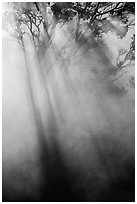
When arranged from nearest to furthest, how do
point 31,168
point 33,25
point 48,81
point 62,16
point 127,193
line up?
point 127,193, point 31,168, point 62,16, point 33,25, point 48,81

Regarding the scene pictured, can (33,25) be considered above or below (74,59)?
above

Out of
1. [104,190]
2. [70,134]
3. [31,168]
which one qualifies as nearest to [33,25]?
[70,134]

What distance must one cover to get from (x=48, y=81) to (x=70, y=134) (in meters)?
3.86

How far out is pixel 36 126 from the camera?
10383mm

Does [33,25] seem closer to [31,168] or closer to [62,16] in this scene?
[62,16]

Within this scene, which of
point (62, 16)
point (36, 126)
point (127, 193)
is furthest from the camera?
point (36, 126)

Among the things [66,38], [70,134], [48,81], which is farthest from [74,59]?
[70,134]

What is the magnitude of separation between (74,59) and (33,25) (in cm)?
303

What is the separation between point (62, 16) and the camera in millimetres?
9469

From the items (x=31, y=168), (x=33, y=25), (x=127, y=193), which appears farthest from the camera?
(x=33, y=25)

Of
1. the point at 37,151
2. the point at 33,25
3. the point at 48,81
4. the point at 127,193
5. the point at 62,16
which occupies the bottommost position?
the point at 127,193

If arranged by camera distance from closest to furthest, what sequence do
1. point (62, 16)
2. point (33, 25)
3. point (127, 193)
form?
point (127, 193) → point (62, 16) → point (33, 25)

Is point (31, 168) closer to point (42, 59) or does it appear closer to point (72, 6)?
point (42, 59)

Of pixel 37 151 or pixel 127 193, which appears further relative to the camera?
pixel 37 151
